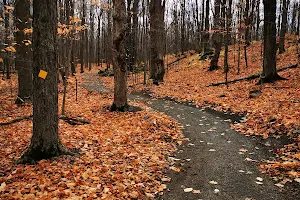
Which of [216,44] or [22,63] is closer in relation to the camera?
[22,63]

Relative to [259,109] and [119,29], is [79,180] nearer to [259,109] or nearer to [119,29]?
[119,29]

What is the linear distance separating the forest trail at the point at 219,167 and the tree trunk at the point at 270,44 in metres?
5.82

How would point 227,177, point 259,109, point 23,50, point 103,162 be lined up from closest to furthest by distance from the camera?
1. point 227,177
2. point 103,162
3. point 259,109
4. point 23,50

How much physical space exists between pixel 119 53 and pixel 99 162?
549cm

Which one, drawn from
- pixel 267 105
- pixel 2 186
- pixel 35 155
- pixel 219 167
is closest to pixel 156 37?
pixel 267 105

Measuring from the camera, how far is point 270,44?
540 inches

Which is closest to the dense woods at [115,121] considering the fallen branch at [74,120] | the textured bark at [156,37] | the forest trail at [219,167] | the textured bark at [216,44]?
the fallen branch at [74,120]

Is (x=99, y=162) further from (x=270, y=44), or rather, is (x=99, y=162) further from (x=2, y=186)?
(x=270, y=44)

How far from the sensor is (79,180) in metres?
4.85

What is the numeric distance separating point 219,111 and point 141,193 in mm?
7467

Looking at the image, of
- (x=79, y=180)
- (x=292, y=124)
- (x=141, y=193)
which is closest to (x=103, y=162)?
(x=79, y=180)

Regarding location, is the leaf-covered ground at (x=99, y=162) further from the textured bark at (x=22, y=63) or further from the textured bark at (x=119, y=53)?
the textured bark at (x=22, y=63)

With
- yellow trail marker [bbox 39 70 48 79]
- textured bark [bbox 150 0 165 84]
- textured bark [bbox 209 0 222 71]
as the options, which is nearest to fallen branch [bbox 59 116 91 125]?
yellow trail marker [bbox 39 70 48 79]

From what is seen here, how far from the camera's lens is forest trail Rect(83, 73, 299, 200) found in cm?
475
